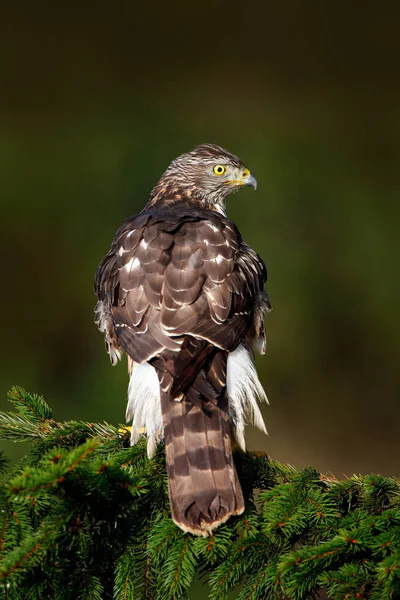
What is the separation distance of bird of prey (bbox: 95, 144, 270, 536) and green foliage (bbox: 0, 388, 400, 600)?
0.11m

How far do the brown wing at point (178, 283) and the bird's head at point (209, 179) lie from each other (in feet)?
2.86

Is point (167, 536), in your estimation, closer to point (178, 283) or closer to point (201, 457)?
point (201, 457)

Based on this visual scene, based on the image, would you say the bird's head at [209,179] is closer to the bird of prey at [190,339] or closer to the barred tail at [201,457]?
the bird of prey at [190,339]

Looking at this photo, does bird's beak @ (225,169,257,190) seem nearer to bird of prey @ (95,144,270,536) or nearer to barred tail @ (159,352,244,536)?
bird of prey @ (95,144,270,536)

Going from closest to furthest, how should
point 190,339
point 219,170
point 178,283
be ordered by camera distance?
point 190,339
point 178,283
point 219,170

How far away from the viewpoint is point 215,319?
9.39 ft

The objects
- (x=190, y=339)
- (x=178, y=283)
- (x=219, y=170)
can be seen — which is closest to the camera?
(x=190, y=339)

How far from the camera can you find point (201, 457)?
2551 mm

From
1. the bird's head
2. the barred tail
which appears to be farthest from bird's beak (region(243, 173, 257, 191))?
the barred tail

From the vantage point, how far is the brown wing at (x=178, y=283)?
2.84 metres

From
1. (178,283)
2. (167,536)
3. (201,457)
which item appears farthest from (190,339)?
(167,536)

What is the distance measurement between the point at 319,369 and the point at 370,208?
147 centimetres

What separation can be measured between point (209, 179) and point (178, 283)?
59.1 inches

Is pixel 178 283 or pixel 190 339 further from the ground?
pixel 178 283
